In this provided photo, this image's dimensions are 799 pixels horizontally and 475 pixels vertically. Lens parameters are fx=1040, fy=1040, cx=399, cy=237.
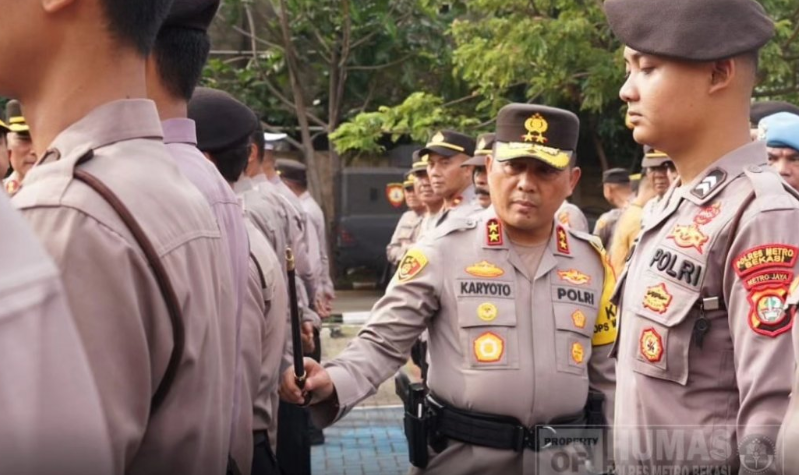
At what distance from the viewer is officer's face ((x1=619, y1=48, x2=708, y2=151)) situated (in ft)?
9.34

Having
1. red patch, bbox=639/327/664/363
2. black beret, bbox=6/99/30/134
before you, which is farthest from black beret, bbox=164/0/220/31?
black beret, bbox=6/99/30/134

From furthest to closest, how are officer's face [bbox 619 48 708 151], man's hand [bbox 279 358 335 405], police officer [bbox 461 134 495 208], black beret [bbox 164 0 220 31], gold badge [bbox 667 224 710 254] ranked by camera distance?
police officer [bbox 461 134 495 208] → man's hand [bbox 279 358 335 405] → officer's face [bbox 619 48 708 151] → gold badge [bbox 667 224 710 254] → black beret [bbox 164 0 220 31]

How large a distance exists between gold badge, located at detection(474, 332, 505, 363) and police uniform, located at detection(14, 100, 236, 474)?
5.96 feet

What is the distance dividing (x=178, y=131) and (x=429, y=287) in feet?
4.58

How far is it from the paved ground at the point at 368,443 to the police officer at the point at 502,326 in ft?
11.1

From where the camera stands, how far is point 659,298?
9.13ft

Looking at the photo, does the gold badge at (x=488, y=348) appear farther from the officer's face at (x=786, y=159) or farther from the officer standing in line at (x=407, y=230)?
the officer standing in line at (x=407, y=230)

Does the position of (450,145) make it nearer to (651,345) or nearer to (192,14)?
(651,345)

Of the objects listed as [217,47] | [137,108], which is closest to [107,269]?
[137,108]

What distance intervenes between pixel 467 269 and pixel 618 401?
938 millimetres

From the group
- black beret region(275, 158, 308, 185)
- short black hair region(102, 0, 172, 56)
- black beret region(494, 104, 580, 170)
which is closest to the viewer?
short black hair region(102, 0, 172, 56)

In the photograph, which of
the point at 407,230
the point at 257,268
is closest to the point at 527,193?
the point at 257,268

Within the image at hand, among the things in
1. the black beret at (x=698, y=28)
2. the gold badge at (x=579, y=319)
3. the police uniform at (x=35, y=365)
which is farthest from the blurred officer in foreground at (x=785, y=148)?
the police uniform at (x=35, y=365)

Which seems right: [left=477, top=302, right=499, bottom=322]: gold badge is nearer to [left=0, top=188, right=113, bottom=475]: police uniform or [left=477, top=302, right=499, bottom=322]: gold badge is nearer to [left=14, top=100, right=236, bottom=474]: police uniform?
[left=14, top=100, right=236, bottom=474]: police uniform
